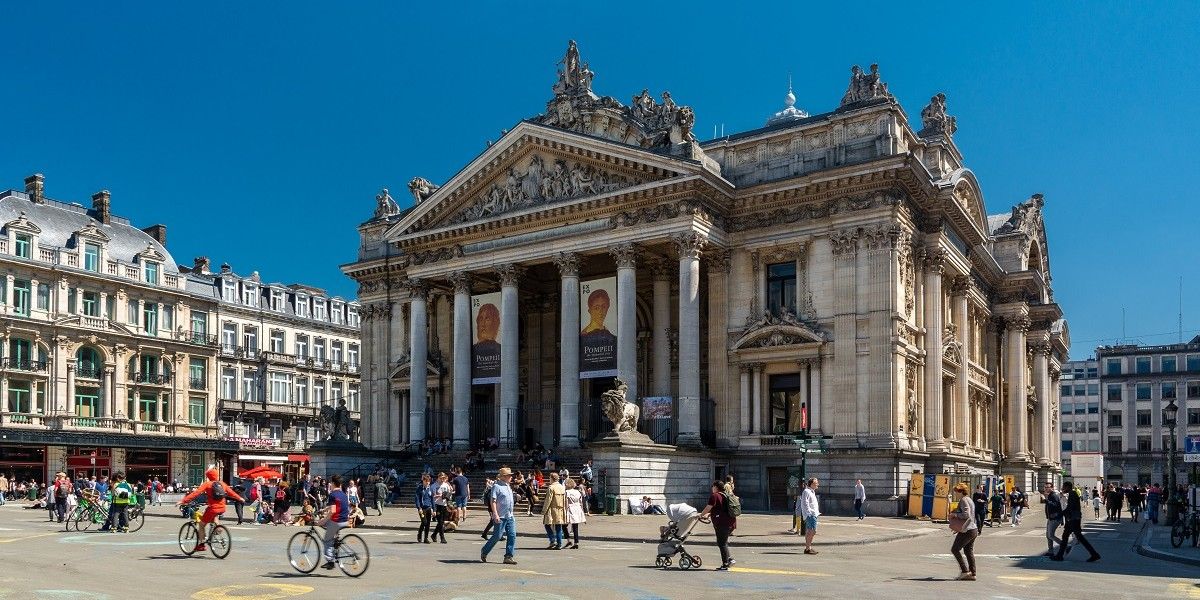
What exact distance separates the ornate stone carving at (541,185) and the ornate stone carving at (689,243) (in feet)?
10.4

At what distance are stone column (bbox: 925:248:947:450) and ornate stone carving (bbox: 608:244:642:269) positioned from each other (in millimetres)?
11784

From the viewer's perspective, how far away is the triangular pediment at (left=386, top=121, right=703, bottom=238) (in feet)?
151

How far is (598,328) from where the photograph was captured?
4703cm

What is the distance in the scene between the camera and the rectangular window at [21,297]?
6544cm

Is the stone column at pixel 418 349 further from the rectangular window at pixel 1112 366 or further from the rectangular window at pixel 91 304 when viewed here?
the rectangular window at pixel 1112 366

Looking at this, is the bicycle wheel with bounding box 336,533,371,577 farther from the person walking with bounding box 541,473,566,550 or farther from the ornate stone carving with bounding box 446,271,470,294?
the ornate stone carving with bounding box 446,271,470,294

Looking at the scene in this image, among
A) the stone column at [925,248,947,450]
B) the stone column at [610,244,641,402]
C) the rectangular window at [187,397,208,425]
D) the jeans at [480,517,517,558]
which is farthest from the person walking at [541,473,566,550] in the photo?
the rectangular window at [187,397,208,425]

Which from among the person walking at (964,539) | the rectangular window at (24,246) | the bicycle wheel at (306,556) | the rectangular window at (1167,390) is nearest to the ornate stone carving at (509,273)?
the bicycle wheel at (306,556)

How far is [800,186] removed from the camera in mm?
44750

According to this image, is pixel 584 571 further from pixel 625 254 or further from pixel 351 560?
pixel 625 254

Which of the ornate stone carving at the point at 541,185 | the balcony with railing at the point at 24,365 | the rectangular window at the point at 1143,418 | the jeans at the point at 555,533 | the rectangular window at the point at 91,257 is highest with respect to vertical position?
the ornate stone carving at the point at 541,185

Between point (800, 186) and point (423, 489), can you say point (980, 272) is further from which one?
point (423, 489)

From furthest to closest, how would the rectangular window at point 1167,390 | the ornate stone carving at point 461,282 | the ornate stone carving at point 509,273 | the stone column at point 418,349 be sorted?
the rectangular window at point 1167,390
the stone column at point 418,349
the ornate stone carving at point 461,282
the ornate stone carving at point 509,273

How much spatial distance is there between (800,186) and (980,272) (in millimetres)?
17770
